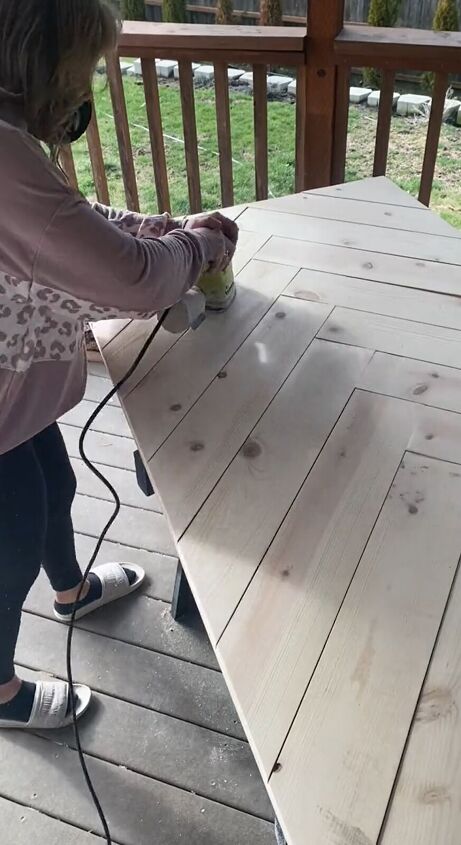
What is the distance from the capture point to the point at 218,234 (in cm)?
127

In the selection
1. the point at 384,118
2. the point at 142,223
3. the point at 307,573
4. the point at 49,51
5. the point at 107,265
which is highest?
the point at 49,51

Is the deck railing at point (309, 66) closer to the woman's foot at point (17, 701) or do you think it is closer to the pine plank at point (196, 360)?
the pine plank at point (196, 360)

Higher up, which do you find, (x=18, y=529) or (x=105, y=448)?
(x=18, y=529)

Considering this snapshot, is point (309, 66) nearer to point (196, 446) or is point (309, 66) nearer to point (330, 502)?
point (196, 446)

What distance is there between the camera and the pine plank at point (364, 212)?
1663mm

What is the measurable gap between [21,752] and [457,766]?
1.13 metres

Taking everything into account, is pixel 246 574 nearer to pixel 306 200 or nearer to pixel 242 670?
pixel 242 670

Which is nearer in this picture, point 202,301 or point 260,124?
point 202,301

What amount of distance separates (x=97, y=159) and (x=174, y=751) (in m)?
2.12

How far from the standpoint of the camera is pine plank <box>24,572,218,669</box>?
5.61ft

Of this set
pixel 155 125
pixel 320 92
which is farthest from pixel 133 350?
pixel 155 125

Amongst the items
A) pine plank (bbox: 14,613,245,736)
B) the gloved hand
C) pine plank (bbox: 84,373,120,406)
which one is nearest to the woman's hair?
the gloved hand

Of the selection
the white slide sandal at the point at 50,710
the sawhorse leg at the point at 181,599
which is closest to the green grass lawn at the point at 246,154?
the sawhorse leg at the point at 181,599

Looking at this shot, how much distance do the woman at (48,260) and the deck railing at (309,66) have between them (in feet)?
3.82
